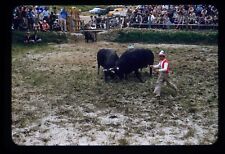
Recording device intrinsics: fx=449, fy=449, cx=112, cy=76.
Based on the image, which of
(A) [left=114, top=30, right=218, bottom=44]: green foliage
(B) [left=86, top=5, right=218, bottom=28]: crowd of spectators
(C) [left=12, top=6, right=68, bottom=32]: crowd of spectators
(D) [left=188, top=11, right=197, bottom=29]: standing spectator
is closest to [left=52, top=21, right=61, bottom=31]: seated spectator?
(C) [left=12, top=6, right=68, bottom=32]: crowd of spectators

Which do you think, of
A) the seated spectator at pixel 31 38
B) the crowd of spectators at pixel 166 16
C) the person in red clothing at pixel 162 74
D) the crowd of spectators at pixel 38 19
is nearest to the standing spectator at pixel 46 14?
the crowd of spectators at pixel 38 19

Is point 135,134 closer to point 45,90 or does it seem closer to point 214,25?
point 45,90

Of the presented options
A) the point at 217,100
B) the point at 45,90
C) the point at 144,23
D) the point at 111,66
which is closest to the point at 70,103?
the point at 45,90

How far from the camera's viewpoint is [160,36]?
9.40 ft

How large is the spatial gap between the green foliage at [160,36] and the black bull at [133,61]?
76 mm

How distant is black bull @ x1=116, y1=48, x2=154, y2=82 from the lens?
2852 mm

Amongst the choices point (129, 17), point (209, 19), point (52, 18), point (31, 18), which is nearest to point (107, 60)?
point (129, 17)

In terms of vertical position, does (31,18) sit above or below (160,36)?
above

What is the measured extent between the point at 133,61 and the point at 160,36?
0.24 metres

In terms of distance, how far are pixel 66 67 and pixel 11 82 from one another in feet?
1.18

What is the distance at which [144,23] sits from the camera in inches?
113

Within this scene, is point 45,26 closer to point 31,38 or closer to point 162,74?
point 31,38

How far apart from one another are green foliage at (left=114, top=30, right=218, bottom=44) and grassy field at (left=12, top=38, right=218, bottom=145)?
0.04 m

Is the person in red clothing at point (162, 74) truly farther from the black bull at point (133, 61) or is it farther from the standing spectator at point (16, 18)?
the standing spectator at point (16, 18)
